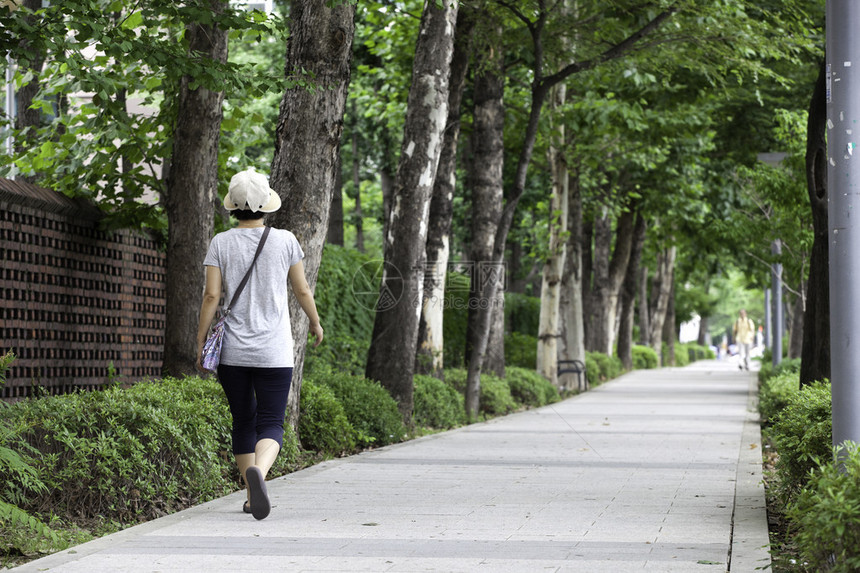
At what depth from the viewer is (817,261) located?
36.9 feet

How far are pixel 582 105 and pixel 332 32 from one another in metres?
11.5

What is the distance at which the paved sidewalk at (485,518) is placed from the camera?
19.0 feet

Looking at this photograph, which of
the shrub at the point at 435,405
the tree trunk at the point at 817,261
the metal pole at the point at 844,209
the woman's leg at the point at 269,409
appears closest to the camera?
the metal pole at the point at 844,209

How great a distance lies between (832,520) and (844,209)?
6.37ft

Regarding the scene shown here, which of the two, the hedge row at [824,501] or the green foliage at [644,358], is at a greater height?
the hedge row at [824,501]

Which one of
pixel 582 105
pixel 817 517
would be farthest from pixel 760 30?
pixel 817 517

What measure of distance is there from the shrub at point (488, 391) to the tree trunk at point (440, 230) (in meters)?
A: 1.07

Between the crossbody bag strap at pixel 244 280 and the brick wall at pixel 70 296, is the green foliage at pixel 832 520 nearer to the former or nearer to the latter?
the crossbody bag strap at pixel 244 280

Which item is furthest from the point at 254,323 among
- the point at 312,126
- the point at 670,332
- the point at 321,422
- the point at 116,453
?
the point at 670,332

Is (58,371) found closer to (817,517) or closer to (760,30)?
(817,517)

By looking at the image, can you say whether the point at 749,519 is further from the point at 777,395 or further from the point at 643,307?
the point at 643,307

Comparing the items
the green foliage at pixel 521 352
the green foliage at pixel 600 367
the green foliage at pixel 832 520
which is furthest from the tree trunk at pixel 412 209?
the green foliage at pixel 600 367

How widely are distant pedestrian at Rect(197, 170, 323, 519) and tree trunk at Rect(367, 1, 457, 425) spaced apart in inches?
257

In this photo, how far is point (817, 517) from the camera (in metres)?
4.77
